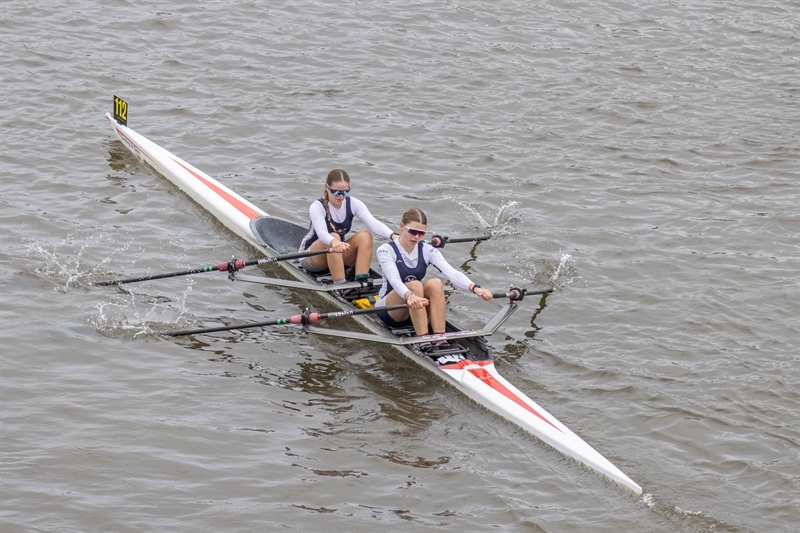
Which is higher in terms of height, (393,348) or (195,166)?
(195,166)

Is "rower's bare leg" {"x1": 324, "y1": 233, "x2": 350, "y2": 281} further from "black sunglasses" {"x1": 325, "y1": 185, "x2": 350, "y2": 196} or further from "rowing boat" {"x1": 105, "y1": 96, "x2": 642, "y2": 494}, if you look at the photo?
"black sunglasses" {"x1": 325, "y1": 185, "x2": 350, "y2": 196}

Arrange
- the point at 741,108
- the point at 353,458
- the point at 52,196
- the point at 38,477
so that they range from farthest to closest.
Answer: the point at 741,108 < the point at 52,196 < the point at 353,458 < the point at 38,477

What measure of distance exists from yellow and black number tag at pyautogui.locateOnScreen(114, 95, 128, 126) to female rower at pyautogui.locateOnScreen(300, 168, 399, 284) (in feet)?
17.9

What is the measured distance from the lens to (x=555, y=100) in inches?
717

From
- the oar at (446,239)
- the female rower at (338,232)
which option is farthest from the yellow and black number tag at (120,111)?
the oar at (446,239)

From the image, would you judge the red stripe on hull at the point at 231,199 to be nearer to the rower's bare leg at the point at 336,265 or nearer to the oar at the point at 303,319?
the rower's bare leg at the point at 336,265

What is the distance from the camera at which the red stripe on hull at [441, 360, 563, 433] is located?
31.5ft

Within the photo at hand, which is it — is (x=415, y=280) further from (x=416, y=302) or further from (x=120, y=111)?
(x=120, y=111)

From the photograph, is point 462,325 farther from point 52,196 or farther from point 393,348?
point 52,196

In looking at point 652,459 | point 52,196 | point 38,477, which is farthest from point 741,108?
point 38,477

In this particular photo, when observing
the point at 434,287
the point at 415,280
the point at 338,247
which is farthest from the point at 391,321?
the point at 338,247

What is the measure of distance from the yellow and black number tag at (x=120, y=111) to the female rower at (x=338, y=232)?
17.9 ft

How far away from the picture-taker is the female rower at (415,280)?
10.3m

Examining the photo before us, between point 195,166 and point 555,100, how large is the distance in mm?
6770
